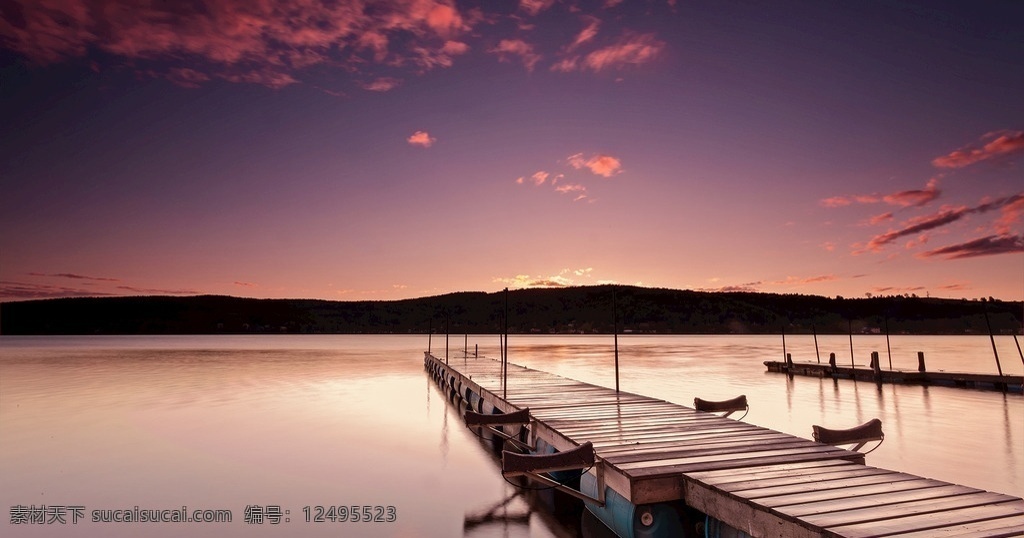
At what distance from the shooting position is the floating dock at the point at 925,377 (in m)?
29.5

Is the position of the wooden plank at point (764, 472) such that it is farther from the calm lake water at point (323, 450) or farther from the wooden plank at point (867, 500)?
the calm lake water at point (323, 450)

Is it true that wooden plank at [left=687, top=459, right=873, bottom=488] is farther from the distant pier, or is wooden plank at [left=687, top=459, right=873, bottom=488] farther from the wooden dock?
the distant pier

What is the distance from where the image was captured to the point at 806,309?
177 metres

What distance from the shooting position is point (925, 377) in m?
33.0

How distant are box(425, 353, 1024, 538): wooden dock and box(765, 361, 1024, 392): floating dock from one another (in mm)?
27256

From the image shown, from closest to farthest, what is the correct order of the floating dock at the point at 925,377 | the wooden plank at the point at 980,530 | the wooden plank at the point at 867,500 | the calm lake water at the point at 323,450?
the wooden plank at the point at 980,530 → the wooden plank at the point at 867,500 → the calm lake water at the point at 323,450 → the floating dock at the point at 925,377

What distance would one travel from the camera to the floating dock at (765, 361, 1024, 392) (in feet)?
96.9

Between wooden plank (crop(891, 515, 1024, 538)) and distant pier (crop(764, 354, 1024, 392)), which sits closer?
wooden plank (crop(891, 515, 1024, 538))

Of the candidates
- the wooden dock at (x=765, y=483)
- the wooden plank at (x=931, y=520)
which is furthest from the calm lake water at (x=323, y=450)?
the wooden plank at (x=931, y=520)

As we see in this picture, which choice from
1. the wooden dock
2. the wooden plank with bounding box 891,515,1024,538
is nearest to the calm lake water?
the wooden dock

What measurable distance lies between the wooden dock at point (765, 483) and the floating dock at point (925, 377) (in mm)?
27256

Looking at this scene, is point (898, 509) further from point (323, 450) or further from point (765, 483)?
point (323, 450)

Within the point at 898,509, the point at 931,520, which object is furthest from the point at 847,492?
the point at 931,520

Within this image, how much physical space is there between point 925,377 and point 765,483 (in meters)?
33.3
